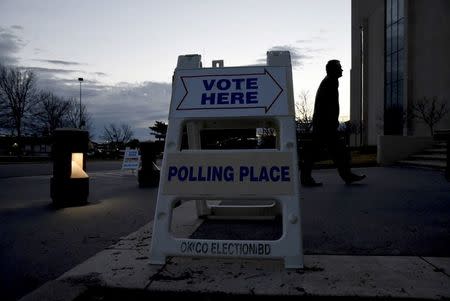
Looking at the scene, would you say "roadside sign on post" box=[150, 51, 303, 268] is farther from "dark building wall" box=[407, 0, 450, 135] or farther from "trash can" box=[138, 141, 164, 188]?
"dark building wall" box=[407, 0, 450, 135]

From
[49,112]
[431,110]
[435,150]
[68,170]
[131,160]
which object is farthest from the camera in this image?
[49,112]

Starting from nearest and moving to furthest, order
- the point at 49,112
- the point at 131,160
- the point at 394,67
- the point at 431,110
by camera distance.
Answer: the point at 131,160, the point at 431,110, the point at 394,67, the point at 49,112

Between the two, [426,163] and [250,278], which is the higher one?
[426,163]

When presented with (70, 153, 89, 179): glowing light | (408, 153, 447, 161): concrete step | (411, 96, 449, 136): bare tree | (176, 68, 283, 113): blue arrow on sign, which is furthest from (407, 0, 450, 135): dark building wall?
(176, 68, 283, 113): blue arrow on sign

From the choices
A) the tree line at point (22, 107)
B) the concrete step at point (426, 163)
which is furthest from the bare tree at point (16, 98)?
the concrete step at point (426, 163)

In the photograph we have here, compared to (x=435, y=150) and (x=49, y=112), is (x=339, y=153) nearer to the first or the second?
(x=435, y=150)

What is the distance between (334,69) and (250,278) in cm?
596

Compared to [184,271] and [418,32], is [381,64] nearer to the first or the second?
[418,32]

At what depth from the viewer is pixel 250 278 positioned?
8.48 feet

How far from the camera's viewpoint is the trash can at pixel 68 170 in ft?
20.5

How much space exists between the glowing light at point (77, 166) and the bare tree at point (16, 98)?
42745 mm

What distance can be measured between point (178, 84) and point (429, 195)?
5183 mm

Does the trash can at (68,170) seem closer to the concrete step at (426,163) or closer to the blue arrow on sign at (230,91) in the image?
the blue arrow on sign at (230,91)

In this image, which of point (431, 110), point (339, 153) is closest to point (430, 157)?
point (339, 153)
